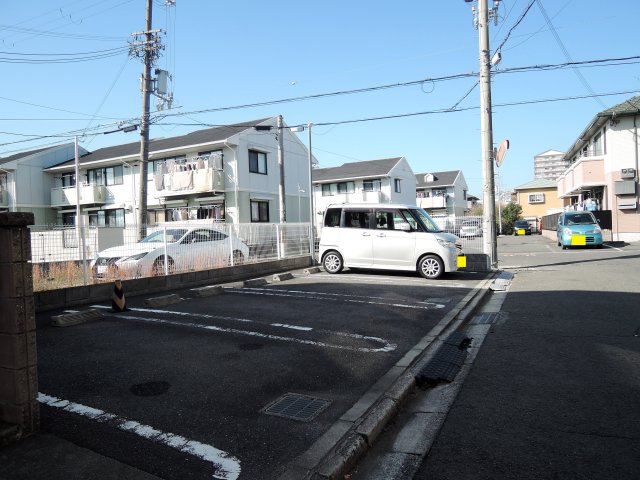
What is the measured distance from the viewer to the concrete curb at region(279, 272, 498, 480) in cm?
282

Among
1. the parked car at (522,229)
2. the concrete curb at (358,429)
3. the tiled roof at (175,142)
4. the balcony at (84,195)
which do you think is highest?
the tiled roof at (175,142)

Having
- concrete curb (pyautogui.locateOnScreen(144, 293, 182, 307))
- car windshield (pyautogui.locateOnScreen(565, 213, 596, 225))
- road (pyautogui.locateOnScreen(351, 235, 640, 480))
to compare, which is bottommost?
road (pyautogui.locateOnScreen(351, 235, 640, 480))

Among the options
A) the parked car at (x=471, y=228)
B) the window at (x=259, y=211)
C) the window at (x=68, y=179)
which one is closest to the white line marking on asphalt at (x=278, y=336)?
the parked car at (x=471, y=228)

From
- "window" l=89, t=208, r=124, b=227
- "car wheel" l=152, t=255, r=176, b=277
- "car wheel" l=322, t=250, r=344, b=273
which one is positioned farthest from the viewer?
"window" l=89, t=208, r=124, b=227

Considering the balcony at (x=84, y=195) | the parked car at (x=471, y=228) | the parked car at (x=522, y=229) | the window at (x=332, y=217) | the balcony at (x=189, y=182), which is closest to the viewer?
the window at (x=332, y=217)

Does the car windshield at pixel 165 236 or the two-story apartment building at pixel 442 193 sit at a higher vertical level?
the two-story apartment building at pixel 442 193

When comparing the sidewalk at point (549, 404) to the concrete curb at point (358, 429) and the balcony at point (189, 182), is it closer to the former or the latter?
the concrete curb at point (358, 429)

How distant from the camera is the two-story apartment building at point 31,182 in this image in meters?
29.2

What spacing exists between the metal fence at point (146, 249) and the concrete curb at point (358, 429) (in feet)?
18.3

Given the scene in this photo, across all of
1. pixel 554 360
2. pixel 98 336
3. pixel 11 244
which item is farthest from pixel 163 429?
pixel 554 360

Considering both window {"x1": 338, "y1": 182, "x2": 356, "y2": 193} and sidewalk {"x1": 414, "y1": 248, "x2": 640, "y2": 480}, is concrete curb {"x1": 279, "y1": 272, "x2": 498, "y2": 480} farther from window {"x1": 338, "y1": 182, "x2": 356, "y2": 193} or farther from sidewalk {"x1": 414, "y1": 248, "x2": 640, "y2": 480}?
window {"x1": 338, "y1": 182, "x2": 356, "y2": 193}

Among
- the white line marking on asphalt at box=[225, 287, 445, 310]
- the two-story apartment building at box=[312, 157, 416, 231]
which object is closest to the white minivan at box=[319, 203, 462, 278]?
the white line marking on asphalt at box=[225, 287, 445, 310]

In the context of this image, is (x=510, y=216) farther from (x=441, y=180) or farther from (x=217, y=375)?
(x=217, y=375)

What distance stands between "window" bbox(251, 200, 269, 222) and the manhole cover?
21887mm
